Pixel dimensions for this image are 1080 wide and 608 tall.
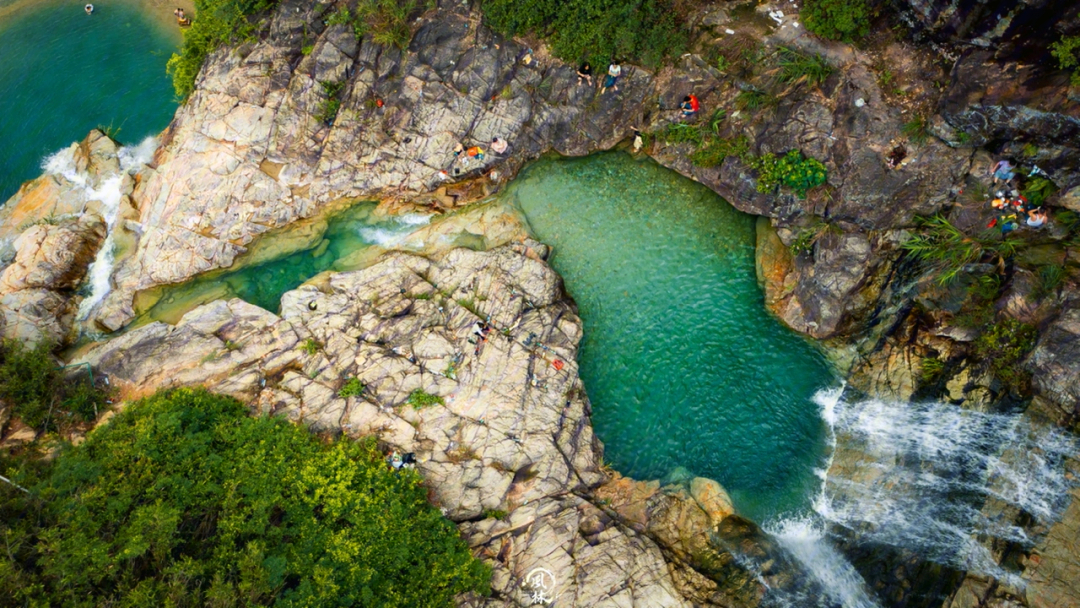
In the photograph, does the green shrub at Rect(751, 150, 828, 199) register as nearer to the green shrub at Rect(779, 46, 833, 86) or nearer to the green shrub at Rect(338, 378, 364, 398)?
the green shrub at Rect(779, 46, 833, 86)

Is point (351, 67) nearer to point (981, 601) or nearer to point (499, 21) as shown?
point (499, 21)

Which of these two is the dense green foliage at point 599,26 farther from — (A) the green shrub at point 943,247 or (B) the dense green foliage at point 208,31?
(A) the green shrub at point 943,247

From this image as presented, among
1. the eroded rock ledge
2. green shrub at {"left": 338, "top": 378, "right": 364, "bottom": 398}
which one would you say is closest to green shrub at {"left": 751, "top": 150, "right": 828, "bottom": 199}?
the eroded rock ledge

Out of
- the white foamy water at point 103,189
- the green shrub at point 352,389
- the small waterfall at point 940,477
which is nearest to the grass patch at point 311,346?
the green shrub at point 352,389

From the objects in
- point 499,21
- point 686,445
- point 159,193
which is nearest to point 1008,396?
point 686,445

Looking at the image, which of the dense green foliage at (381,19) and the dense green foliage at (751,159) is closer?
the dense green foliage at (751,159)

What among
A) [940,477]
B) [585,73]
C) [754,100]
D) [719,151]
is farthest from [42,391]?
[940,477]

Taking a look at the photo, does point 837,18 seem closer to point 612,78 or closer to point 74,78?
point 612,78
